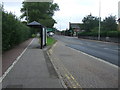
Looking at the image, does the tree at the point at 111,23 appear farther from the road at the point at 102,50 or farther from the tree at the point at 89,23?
the road at the point at 102,50

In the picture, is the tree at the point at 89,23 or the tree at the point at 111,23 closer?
the tree at the point at 111,23

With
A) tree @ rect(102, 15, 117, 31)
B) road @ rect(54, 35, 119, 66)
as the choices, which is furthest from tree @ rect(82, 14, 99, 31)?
road @ rect(54, 35, 119, 66)

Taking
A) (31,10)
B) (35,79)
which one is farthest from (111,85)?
(31,10)

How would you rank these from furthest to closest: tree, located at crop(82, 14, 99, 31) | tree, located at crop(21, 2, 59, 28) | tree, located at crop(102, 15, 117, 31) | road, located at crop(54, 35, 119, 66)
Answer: tree, located at crop(82, 14, 99, 31) → tree, located at crop(21, 2, 59, 28) → tree, located at crop(102, 15, 117, 31) → road, located at crop(54, 35, 119, 66)

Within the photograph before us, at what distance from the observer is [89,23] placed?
68938mm

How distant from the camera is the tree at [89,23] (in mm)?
68400

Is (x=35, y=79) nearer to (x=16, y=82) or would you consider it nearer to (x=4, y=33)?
(x=16, y=82)

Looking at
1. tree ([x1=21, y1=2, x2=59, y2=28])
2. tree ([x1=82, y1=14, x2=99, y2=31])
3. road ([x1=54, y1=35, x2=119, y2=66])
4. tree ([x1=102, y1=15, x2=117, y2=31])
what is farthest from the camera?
tree ([x1=82, y1=14, x2=99, y2=31])

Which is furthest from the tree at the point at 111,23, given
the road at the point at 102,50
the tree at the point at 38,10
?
the road at the point at 102,50

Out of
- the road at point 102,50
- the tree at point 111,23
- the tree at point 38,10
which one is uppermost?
the tree at point 38,10

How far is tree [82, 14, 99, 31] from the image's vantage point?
6840 cm

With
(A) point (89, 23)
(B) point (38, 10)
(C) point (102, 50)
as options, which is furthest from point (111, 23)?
(C) point (102, 50)

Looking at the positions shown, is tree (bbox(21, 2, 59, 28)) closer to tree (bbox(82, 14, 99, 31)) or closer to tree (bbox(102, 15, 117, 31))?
tree (bbox(82, 14, 99, 31))

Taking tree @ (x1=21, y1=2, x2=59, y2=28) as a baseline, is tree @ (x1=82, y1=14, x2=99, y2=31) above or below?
below
